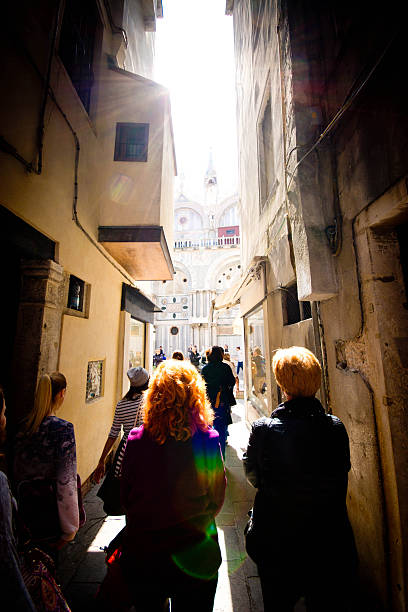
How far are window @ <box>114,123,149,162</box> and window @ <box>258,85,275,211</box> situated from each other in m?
2.35

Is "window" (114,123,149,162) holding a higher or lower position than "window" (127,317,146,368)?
higher

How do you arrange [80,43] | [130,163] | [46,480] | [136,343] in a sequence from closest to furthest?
[46,480], [80,43], [130,163], [136,343]

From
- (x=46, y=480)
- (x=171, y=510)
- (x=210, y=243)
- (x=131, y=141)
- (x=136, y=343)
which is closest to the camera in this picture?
(x=171, y=510)

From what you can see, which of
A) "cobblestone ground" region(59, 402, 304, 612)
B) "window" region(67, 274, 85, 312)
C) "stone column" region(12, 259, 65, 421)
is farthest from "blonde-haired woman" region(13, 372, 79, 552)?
"window" region(67, 274, 85, 312)

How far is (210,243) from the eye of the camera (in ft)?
93.5

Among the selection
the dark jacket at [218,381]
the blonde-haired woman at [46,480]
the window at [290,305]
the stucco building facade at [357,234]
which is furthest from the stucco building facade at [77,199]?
the stucco building facade at [357,234]

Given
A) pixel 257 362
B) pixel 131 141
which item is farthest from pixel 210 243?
pixel 131 141

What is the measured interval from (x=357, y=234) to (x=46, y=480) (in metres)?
3.21

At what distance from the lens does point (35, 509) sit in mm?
1873

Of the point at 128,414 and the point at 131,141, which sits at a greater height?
the point at 131,141

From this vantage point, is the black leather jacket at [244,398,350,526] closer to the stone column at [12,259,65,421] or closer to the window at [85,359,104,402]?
the stone column at [12,259,65,421]

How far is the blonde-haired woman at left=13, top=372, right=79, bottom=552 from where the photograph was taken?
187 cm

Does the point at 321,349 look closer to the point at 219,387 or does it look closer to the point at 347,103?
the point at 219,387

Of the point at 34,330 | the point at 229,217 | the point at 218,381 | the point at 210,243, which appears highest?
the point at 229,217
